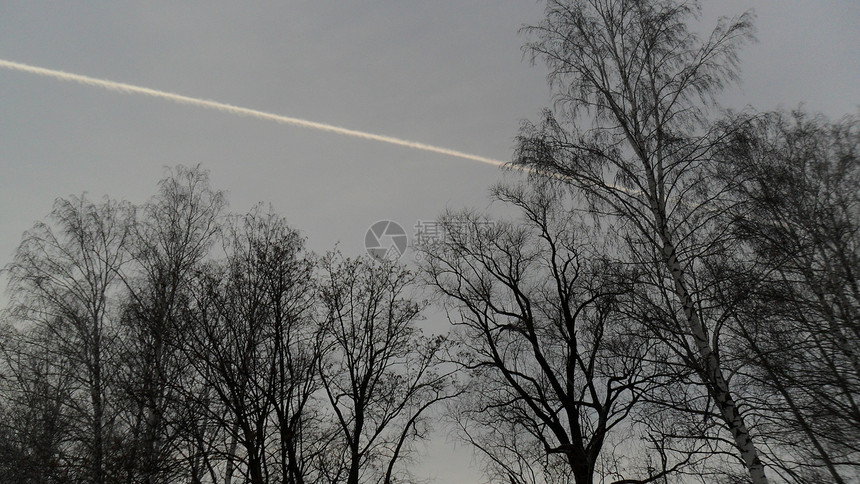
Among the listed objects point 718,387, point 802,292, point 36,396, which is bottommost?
point 718,387

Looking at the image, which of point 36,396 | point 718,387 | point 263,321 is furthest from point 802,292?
point 36,396

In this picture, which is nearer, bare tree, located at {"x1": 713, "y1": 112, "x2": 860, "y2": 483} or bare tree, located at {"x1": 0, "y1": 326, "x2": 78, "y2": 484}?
bare tree, located at {"x1": 713, "y1": 112, "x2": 860, "y2": 483}

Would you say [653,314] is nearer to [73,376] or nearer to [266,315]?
[266,315]

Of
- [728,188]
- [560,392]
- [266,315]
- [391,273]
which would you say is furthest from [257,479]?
[728,188]

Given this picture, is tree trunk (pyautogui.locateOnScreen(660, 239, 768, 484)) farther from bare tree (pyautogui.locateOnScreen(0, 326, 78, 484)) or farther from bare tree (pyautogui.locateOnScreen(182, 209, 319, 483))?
bare tree (pyautogui.locateOnScreen(0, 326, 78, 484))

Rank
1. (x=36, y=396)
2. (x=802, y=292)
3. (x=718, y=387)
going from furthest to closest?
1. (x=36, y=396)
2. (x=802, y=292)
3. (x=718, y=387)

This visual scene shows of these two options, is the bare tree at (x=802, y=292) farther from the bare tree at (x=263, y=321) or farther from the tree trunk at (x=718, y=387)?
the bare tree at (x=263, y=321)

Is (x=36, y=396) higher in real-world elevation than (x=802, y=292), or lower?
higher

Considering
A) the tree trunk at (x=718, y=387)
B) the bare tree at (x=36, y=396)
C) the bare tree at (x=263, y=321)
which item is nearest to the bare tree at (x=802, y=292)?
the tree trunk at (x=718, y=387)

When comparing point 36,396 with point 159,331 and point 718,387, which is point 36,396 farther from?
point 718,387

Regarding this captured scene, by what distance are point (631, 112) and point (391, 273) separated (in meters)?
6.93

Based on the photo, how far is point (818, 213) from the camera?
10.1m

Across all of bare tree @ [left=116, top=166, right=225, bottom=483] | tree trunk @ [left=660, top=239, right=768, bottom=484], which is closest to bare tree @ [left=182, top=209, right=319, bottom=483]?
bare tree @ [left=116, top=166, right=225, bottom=483]

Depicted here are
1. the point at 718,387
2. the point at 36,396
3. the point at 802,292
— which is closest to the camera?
the point at 718,387
